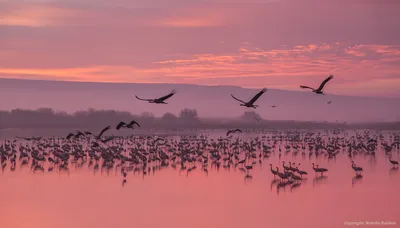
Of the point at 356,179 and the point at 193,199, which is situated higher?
the point at 356,179

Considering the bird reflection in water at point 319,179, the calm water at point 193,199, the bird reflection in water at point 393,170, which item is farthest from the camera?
the bird reflection in water at point 393,170

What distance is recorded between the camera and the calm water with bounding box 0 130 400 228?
20.1 m

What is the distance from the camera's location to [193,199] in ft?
77.9

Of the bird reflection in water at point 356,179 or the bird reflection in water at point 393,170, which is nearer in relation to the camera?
the bird reflection in water at point 356,179

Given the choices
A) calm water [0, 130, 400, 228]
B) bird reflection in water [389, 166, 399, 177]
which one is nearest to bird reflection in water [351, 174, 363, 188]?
calm water [0, 130, 400, 228]

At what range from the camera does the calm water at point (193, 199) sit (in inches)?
792

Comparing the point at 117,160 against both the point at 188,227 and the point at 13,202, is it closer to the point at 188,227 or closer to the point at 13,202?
the point at 13,202

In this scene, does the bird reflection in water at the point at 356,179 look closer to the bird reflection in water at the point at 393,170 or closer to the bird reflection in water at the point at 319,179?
the bird reflection in water at the point at 319,179

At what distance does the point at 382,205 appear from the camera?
22.6 meters

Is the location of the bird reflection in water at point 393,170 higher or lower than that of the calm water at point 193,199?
higher

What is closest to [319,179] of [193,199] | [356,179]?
[356,179]

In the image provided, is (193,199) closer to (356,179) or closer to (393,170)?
(356,179)

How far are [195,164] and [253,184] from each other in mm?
8435

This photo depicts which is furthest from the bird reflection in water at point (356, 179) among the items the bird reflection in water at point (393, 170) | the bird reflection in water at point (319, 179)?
the bird reflection in water at point (393, 170)
